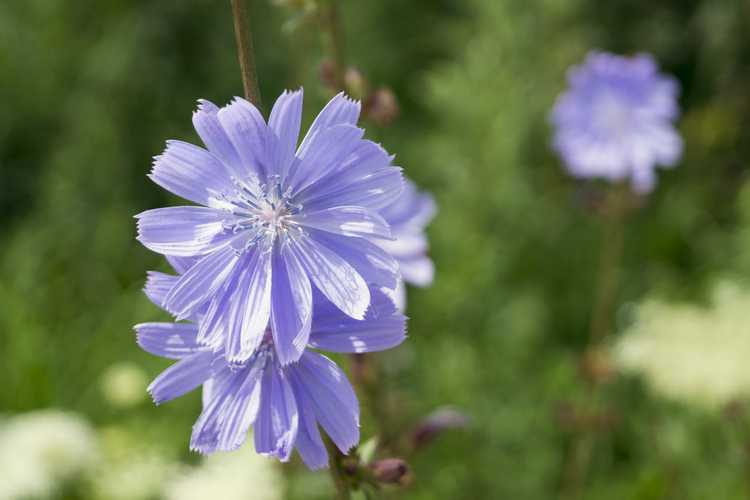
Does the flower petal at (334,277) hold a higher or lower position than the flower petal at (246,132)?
lower

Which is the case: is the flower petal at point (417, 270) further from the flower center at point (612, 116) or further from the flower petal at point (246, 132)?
the flower center at point (612, 116)

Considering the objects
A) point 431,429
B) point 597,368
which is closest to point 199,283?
point 431,429

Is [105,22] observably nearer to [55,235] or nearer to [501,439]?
[55,235]

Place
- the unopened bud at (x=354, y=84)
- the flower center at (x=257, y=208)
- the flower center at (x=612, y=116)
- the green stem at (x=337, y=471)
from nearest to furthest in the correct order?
the flower center at (x=257, y=208)
the green stem at (x=337, y=471)
the unopened bud at (x=354, y=84)
the flower center at (x=612, y=116)

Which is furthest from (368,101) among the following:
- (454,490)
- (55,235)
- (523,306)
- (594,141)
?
(55,235)

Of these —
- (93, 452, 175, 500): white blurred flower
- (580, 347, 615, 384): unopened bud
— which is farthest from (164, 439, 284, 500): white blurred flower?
(580, 347, 615, 384): unopened bud

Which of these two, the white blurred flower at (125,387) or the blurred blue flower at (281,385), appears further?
the white blurred flower at (125,387)

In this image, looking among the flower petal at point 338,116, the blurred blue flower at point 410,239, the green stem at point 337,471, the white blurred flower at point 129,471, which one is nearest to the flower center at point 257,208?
the flower petal at point 338,116
